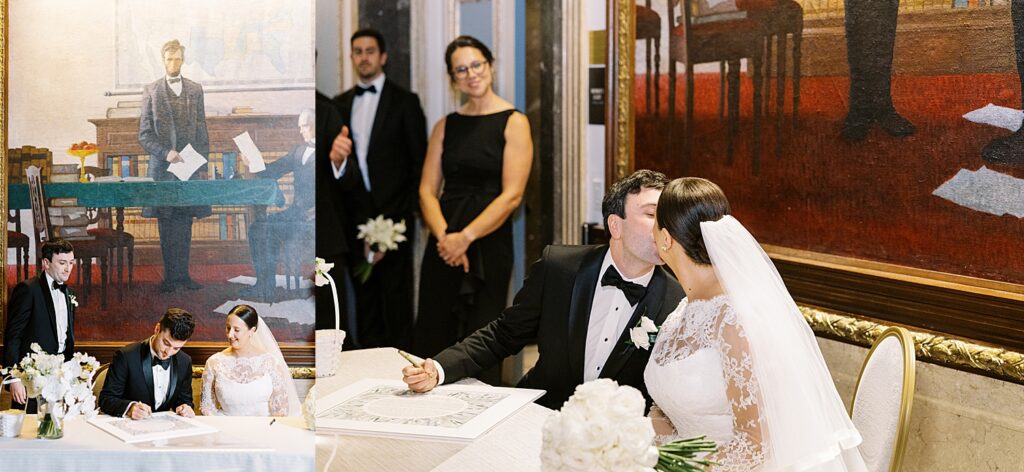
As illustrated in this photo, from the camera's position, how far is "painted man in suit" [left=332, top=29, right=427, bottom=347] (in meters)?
4.29

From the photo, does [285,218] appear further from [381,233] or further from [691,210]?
[381,233]

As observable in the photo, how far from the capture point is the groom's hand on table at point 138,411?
148cm

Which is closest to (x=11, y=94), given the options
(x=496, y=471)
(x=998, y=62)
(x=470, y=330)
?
(x=496, y=471)

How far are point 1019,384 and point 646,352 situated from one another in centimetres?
80

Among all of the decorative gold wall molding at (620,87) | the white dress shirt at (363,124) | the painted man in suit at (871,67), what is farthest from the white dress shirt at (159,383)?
the white dress shirt at (363,124)

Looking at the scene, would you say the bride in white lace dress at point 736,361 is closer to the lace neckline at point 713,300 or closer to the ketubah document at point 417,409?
the lace neckline at point 713,300

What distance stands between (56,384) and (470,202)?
2.66m

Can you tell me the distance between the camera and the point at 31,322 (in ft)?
4.99

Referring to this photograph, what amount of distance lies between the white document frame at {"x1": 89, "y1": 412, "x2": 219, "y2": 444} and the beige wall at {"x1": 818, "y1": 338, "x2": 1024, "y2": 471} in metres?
1.70

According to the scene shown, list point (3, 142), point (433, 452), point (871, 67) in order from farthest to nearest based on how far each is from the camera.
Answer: point (871, 67) → point (433, 452) → point (3, 142)

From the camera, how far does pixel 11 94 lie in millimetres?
1457

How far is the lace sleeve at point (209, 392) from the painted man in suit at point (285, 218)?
127mm

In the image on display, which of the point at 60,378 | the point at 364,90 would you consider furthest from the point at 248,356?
the point at 364,90

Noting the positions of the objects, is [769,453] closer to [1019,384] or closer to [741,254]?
[741,254]
